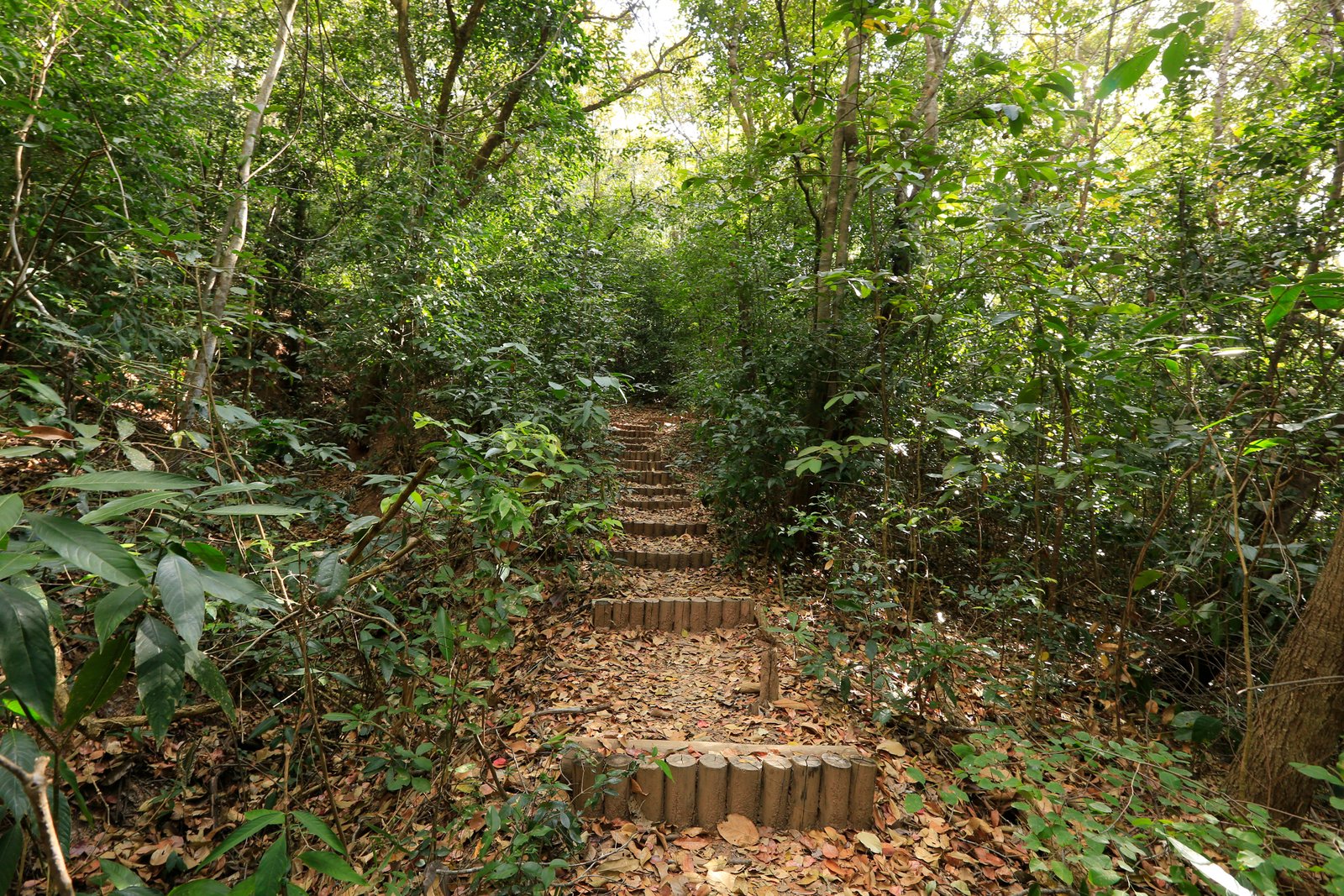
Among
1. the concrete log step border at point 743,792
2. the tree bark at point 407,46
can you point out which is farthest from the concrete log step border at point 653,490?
the tree bark at point 407,46

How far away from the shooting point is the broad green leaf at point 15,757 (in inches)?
31.2

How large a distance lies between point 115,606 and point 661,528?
4.71 meters

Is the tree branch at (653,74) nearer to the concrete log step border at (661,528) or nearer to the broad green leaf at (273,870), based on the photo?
the concrete log step border at (661,528)

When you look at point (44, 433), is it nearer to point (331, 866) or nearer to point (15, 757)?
point (15, 757)

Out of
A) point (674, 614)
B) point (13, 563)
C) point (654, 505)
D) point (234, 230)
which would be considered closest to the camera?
point (13, 563)

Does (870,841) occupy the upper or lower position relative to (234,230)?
lower

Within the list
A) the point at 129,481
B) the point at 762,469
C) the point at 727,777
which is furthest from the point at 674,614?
the point at 129,481

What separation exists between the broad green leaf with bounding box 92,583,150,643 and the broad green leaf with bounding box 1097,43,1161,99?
5.45ft

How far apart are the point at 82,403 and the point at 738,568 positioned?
205 inches

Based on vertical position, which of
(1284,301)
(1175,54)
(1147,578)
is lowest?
(1147,578)

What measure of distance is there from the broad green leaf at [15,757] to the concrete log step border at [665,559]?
12.8 feet

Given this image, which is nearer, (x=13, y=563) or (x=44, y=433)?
(x=13, y=563)

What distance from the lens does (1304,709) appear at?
6.34ft

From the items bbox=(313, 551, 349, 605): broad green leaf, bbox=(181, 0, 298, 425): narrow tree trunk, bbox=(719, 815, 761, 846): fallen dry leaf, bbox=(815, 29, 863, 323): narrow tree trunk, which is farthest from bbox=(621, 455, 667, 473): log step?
bbox=(313, 551, 349, 605): broad green leaf
